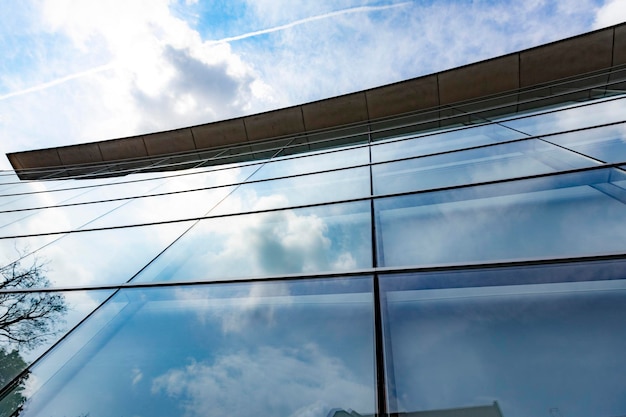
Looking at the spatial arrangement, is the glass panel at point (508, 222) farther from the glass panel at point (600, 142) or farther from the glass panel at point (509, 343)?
the glass panel at point (600, 142)

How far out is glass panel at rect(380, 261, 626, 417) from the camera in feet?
6.98

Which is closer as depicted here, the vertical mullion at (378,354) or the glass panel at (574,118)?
the vertical mullion at (378,354)

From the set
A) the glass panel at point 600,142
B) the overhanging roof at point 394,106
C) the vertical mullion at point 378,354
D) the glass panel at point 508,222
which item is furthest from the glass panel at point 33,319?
the overhanging roof at point 394,106

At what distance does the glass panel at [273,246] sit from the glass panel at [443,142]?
3.49 meters

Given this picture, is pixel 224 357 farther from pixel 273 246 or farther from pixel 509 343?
pixel 509 343

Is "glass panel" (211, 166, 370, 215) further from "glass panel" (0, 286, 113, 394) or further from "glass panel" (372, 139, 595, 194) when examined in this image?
"glass panel" (0, 286, 113, 394)

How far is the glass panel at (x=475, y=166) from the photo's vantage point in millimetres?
5371

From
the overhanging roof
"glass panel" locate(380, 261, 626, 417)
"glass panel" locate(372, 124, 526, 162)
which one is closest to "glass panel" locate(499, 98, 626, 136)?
"glass panel" locate(372, 124, 526, 162)

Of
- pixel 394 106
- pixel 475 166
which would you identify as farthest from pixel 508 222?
pixel 394 106

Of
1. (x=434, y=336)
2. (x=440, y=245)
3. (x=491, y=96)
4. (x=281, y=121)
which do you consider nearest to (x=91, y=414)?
(x=434, y=336)

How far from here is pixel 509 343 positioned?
8.18ft

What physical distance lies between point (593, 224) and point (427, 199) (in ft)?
6.70

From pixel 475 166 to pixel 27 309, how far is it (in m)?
7.51

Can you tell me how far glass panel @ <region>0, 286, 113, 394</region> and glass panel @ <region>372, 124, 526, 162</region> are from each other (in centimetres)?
651
